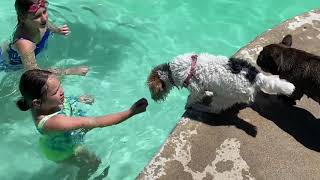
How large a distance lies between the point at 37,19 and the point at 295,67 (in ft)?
8.09

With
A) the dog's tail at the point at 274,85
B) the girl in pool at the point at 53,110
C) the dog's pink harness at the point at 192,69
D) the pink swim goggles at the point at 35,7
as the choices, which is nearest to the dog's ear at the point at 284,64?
the dog's tail at the point at 274,85

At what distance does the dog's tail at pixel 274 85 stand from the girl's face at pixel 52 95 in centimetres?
156

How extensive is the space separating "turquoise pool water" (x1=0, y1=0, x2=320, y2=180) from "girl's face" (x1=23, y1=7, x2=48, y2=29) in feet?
3.18

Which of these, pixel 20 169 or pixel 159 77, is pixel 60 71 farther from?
pixel 159 77

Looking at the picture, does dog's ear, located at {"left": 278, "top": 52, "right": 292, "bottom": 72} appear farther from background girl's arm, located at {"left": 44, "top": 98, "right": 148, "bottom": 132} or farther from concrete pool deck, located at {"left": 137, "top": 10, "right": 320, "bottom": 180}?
background girl's arm, located at {"left": 44, "top": 98, "right": 148, "bottom": 132}

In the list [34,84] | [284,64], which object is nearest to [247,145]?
[284,64]

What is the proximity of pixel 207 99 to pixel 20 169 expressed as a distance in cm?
246

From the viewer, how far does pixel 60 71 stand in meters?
5.66

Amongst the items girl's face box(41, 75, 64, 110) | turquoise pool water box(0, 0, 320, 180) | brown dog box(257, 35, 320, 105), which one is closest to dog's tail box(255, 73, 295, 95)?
brown dog box(257, 35, 320, 105)

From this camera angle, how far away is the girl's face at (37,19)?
4.97 meters

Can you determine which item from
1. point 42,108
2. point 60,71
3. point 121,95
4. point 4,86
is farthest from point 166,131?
point 42,108

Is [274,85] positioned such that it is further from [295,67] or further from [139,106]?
[139,106]

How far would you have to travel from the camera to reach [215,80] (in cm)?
422

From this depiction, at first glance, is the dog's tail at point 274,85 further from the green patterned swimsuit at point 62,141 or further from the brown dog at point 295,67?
the green patterned swimsuit at point 62,141
